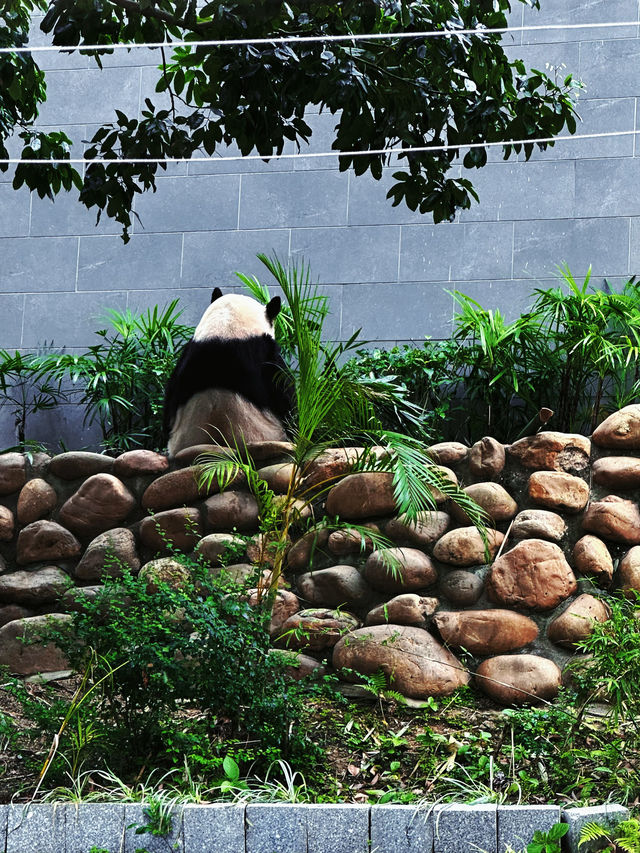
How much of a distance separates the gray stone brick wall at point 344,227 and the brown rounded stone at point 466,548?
76.7 inches

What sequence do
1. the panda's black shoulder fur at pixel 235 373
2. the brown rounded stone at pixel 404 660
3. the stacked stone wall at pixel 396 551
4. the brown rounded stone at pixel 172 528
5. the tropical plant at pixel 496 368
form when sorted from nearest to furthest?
the brown rounded stone at pixel 404 660 < the stacked stone wall at pixel 396 551 < the brown rounded stone at pixel 172 528 < the panda's black shoulder fur at pixel 235 373 < the tropical plant at pixel 496 368

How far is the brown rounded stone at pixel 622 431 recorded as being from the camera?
193 inches

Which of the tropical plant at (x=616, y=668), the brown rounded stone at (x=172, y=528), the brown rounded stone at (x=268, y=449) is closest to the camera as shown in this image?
the tropical plant at (x=616, y=668)

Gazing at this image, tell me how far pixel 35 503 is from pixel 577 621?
2.70 meters

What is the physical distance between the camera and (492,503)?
4840 mm

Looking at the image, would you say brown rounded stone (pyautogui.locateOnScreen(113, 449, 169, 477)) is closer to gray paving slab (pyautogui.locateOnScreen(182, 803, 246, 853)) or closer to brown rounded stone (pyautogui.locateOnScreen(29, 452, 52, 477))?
brown rounded stone (pyautogui.locateOnScreen(29, 452, 52, 477))

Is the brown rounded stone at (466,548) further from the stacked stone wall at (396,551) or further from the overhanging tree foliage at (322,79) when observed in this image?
the overhanging tree foliage at (322,79)

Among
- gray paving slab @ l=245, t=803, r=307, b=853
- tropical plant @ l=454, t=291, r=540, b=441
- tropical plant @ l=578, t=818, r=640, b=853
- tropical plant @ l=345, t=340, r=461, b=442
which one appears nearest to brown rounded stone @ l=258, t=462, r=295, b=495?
tropical plant @ l=345, t=340, r=461, b=442

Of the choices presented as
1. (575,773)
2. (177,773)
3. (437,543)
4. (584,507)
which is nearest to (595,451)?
(584,507)

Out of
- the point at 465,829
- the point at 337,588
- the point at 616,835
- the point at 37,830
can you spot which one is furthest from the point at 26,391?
the point at 616,835

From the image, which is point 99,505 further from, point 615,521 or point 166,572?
point 615,521

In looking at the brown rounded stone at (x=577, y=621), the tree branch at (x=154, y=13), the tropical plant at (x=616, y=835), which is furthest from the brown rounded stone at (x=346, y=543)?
the tree branch at (x=154, y=13)

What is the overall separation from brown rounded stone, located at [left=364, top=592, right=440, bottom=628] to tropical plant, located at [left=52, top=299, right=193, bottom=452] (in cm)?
184

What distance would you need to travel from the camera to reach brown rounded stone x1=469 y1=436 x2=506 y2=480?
4.96 metres
